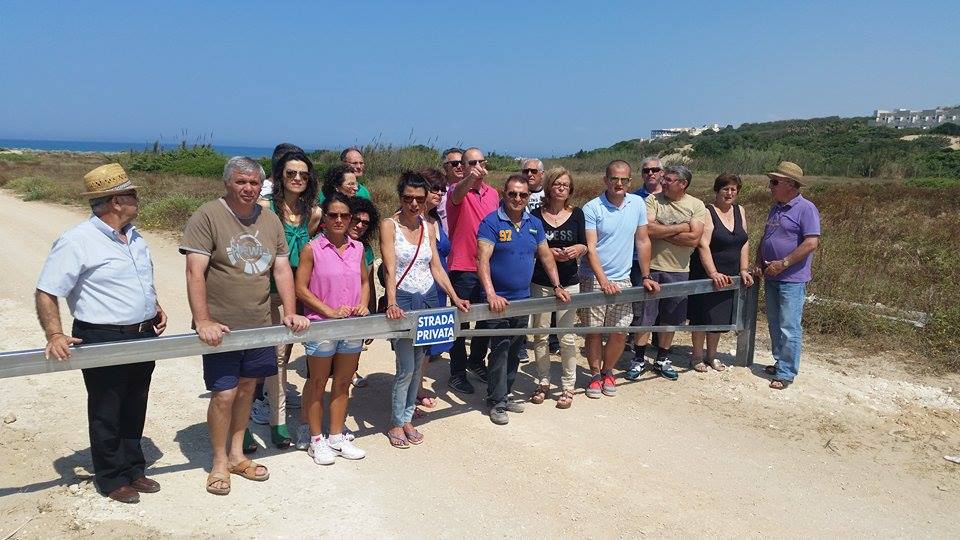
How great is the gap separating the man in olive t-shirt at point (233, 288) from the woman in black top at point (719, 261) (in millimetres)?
3835

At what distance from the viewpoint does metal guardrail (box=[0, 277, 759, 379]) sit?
313 centimetres

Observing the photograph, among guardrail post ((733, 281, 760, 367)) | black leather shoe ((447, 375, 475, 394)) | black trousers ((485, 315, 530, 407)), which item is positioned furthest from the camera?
guardrail post ((733, 281, 760, 367))

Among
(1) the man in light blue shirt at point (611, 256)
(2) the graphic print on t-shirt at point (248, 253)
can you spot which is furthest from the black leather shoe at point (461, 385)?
(2) the graphic print on t-shirt at point (248, 253)

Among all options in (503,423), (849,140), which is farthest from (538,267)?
(849,140)

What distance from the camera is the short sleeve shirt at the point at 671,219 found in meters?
5.64

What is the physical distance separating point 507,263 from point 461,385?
4.85 ft

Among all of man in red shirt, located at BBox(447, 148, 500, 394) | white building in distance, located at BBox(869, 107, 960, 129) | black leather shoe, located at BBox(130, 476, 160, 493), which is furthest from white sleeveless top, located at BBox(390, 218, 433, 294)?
white building in distance, located at BBox(869, 107, 960, 129)

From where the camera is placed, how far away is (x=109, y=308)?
11.0ft

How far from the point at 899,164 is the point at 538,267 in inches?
1307

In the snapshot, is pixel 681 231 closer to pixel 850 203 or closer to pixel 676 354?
pixel 676 354

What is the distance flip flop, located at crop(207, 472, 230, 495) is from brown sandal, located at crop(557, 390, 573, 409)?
261 centimetres

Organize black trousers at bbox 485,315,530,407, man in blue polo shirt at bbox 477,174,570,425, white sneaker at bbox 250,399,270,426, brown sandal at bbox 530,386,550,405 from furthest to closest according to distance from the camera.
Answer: brown sandal at bbox 530,386,550,405 → black trousers at bbox 485,315,530,407 → white sneaker at bbox 250,399,270,426 → man in blue polo shirt at bbox 477,174,570,425

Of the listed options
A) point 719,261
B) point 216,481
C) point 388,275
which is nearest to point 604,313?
point 719,261

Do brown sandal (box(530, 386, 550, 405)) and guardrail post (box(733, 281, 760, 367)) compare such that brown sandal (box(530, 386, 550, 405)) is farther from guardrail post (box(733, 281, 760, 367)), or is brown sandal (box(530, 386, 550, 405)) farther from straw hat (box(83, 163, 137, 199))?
straw hat (box(83, 163, 137, 199))
